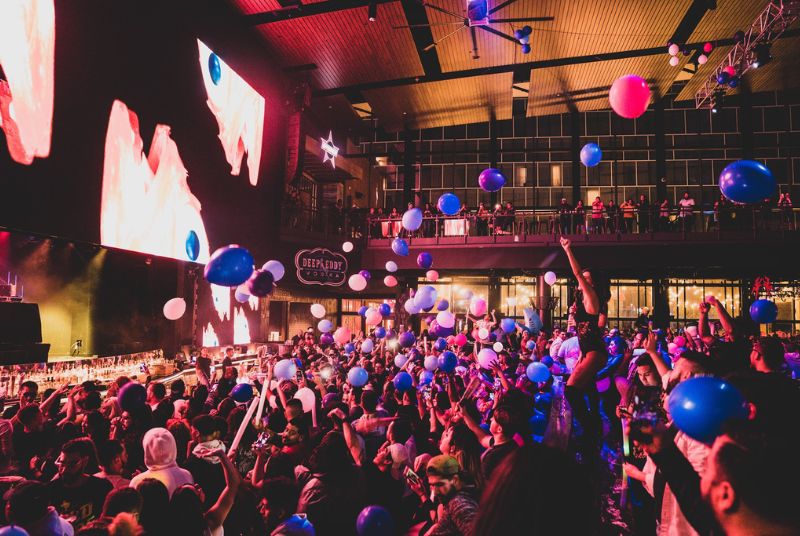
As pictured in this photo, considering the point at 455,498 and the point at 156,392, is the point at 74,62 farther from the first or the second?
the point at 455,498

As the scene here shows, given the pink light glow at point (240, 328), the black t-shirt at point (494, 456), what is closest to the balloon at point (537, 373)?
the black t-shirt at point (494, 456)

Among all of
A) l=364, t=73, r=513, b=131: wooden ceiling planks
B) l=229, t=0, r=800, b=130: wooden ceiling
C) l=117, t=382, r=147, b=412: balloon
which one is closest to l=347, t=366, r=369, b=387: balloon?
l=117, t=382, r=147, b=412: balloon

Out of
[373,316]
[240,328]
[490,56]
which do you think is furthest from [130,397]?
[490,56]

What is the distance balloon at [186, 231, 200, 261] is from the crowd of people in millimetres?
5729

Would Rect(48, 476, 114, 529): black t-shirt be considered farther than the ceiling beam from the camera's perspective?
No

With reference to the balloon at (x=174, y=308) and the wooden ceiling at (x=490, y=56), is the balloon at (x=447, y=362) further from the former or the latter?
the wooden ceiling at (x=490, y=56)

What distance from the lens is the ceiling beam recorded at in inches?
470

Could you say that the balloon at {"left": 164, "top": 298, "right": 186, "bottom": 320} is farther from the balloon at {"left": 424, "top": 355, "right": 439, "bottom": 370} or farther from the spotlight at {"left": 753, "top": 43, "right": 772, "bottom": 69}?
the spotlight at {"left": 753, "top": 43, "right": 772, "bottom": 69}

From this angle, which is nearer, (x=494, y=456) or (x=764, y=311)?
(x=494, y=456)

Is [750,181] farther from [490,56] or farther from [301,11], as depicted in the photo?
[490,56]

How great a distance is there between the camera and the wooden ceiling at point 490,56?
1302cm

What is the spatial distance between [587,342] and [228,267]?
10.2ft

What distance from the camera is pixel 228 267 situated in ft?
14.8

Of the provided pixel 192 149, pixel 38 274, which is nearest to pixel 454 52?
pixel 192 149
